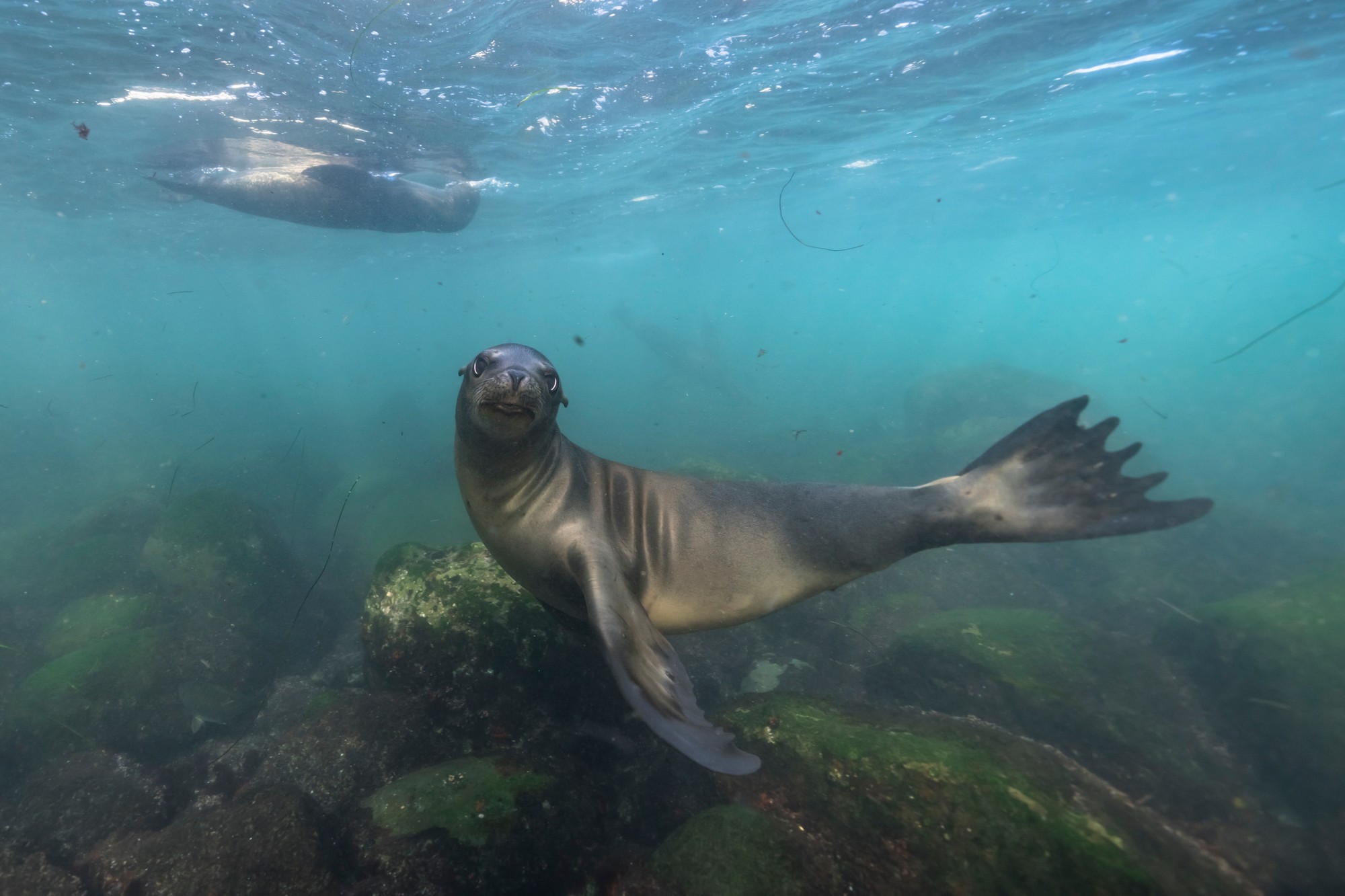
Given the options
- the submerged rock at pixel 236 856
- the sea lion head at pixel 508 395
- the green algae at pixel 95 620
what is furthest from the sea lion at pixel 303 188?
the submerged rock at pixel 236 856

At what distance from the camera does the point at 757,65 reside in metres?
10.9

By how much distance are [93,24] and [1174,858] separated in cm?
1351

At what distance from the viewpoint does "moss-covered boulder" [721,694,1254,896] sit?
2400 mm

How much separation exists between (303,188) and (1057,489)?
13870mm

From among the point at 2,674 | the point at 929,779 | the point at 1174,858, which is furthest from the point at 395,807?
the point at 2,674

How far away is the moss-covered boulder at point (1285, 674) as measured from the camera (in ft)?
13.6

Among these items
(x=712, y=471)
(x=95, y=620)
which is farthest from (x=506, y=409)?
(x=95, y=620)

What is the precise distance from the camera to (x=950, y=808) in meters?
2.62

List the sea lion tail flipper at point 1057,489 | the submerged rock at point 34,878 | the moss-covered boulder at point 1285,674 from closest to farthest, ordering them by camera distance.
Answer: the sea lion tail flipper at point 1057,489 → the submerged rock at point 34,878 → the moss-covered boulder at point 1285,674

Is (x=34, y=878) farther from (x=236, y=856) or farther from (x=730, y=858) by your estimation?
(x=730, y=858)

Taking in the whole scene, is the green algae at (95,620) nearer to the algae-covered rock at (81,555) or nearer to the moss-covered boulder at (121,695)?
the algae-covered rock at (81,555)

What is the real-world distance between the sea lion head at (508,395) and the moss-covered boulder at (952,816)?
213 cm

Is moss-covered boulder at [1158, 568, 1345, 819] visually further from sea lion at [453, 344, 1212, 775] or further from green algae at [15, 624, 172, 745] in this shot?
green algae at [15, 624, 172, 745]

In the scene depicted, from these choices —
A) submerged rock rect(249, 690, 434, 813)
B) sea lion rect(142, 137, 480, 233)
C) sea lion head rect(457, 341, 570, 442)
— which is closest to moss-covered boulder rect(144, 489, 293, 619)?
submerged rock rect(249, 690, 434, 813)
